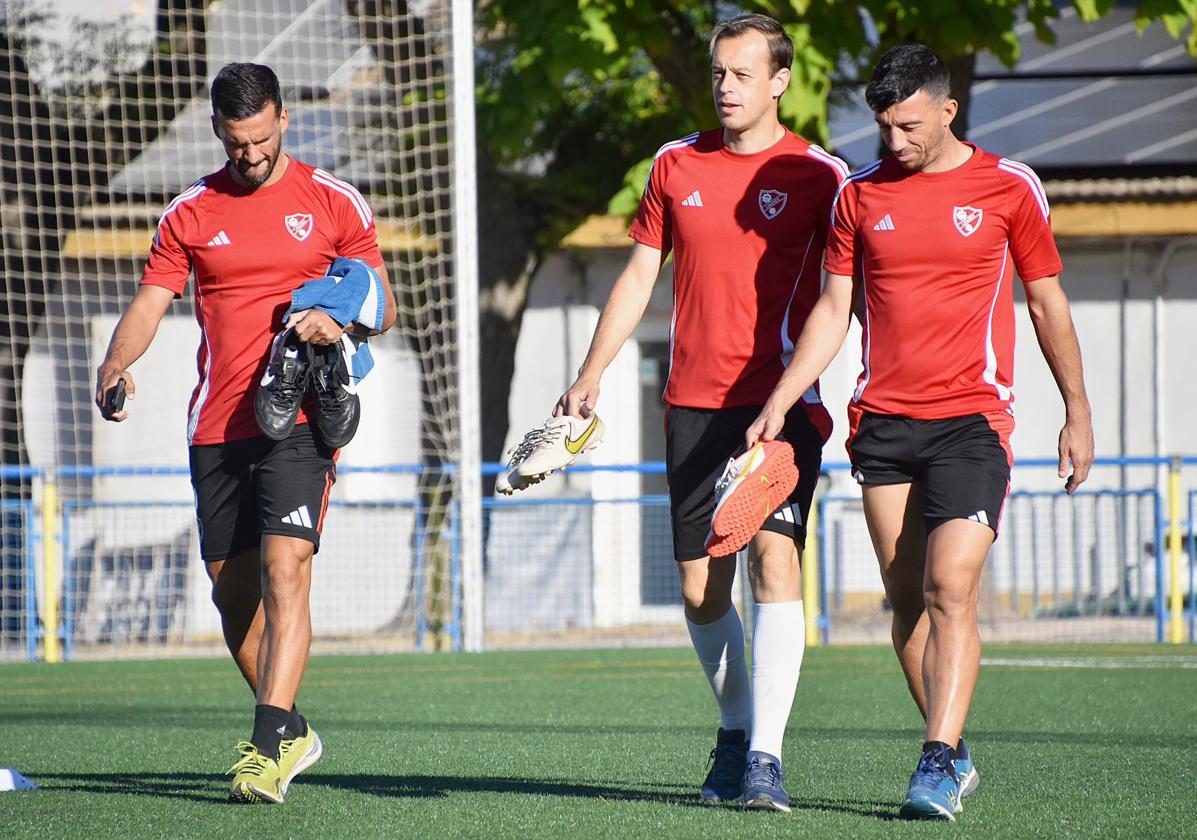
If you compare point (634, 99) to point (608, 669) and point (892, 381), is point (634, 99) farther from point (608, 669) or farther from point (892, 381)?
point (892, 381)

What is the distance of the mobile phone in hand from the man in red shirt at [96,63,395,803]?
11 millimetres

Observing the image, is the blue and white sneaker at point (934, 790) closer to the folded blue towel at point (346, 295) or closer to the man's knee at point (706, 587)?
the man's knee at point (706, 587)

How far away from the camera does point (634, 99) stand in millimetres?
16812

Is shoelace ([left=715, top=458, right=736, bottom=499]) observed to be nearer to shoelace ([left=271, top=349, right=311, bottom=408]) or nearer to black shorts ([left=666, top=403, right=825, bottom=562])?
black shorts ([left=666, top=403, right=825, bottom=562])

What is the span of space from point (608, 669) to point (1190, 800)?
659cm

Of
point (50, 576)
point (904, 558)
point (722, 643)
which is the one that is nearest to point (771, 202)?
point (904, 558)

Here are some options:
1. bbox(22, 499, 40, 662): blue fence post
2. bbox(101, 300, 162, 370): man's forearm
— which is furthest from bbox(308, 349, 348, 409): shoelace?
bbox(22, 499, 40, 662): blue fence post

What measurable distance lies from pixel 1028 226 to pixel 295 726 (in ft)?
8.84

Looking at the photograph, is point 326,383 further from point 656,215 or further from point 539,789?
point 539,789

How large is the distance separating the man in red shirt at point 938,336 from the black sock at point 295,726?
171cm

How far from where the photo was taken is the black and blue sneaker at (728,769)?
505 cm

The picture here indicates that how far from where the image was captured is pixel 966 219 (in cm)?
479

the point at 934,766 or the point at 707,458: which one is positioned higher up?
the point at 707,458

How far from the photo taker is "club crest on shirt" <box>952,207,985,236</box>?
15.7 feet
